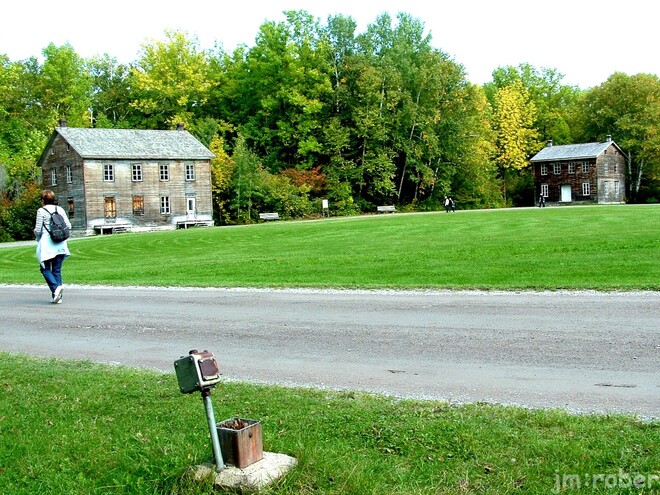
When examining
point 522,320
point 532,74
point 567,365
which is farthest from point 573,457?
point 532,74

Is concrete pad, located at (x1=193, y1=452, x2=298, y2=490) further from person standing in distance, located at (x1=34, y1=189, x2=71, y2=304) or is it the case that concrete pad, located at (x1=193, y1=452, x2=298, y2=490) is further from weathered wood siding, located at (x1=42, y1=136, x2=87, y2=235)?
weathered wood siding, located at (x1=42, y1=136, x2=87, y2=235)

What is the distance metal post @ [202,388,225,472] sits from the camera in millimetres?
4641

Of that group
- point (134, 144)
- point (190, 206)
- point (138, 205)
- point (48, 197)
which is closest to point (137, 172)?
point (134, 144)

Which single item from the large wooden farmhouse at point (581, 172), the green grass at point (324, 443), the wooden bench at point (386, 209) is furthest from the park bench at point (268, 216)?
the green grass at point (324, 443)

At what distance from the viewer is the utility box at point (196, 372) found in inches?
180

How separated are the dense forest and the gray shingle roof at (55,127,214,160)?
3948mm

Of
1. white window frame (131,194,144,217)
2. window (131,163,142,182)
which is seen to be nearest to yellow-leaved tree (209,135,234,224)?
white window frame (131,194,144,217)

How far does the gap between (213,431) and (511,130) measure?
3370 inches

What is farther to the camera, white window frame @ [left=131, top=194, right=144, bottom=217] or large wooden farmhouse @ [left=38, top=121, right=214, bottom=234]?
white window frame @ [left=131, top=194, right=144, bottom=217]

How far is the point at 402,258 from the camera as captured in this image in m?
22.2

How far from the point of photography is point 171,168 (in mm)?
64562

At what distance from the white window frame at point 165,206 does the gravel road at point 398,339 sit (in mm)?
49385

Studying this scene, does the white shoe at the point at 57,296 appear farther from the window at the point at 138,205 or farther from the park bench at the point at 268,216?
the window at the point at 138,205

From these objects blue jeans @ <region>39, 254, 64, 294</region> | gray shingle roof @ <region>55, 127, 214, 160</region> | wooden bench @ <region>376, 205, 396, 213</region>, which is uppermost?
gray shingle roof @ <region>55, 127, 214, 160</region>
